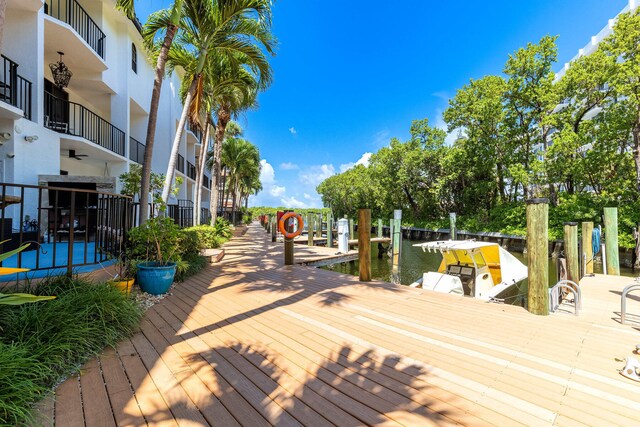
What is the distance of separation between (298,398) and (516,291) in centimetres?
1005

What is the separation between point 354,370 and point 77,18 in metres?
12.5

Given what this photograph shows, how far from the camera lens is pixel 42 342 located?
93.9 inches

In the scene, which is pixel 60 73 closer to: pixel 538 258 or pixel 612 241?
pixel 538 258

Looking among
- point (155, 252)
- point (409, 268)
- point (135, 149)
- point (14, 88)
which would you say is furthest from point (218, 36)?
point (409, 268)

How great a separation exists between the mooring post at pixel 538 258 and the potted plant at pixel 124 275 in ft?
17.6

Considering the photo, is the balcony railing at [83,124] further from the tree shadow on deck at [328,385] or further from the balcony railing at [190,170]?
the tree shadow on deck at [328,385]

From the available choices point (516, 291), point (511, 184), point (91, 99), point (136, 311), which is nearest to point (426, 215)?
point (511, 184)

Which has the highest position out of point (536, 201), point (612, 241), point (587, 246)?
Answer: point (536, 201)

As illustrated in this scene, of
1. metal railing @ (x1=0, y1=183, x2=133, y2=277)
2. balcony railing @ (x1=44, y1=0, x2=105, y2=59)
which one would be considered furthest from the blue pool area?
balcony railing @ (x1=44, y1=0, x2=105, y2=59)

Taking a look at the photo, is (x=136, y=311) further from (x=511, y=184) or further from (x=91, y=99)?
(x=511, y=184)

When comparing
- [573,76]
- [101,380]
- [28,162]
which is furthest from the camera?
[573,76]

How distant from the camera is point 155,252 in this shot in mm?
5316

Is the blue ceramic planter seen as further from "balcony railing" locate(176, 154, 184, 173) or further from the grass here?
"balcony railing" locate(176, 154, 184, 173)

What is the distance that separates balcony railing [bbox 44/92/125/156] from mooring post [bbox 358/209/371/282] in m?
8.51
